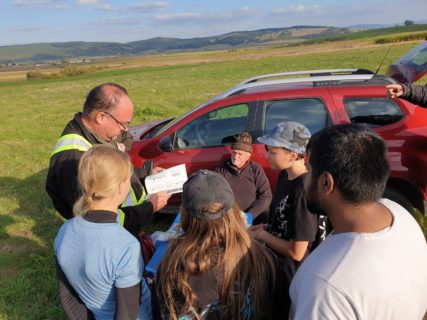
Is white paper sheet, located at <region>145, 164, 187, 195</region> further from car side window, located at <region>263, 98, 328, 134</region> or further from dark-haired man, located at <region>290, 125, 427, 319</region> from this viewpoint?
dark-haired man, located at <region>290, 125, 427, 319</region>

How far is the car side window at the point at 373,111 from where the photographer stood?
13.3ft

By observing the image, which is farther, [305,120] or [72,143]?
[305,120]

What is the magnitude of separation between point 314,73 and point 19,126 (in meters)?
10.1

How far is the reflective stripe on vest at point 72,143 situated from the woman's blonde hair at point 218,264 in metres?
1.13

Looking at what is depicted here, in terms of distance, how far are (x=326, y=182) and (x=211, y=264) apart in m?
0.69

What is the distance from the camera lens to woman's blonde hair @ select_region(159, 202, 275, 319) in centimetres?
178

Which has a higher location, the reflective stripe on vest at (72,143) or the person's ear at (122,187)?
the reflective stripe on vest at (72,143)

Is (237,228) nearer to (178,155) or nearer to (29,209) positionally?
(178,155)

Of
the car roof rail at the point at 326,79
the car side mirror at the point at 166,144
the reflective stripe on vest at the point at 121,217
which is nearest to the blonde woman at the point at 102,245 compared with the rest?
the reflective stripe on vest at the point at 121,217

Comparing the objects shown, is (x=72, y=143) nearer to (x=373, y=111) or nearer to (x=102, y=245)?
(x=102, y=245)

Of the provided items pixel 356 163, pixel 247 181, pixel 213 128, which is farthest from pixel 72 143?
pixel 213 128

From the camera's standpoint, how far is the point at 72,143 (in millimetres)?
2646

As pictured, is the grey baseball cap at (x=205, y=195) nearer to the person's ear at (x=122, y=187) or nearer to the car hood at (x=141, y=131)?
the person's ear at (x=122, y=187)

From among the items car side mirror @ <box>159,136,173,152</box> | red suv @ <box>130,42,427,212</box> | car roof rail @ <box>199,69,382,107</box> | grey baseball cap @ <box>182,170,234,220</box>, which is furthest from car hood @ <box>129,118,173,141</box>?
→ grey baseball cap @ <box>182,170,234,220</box>
